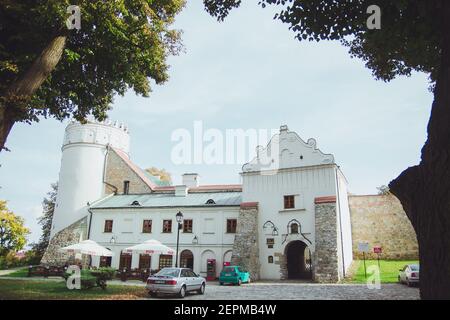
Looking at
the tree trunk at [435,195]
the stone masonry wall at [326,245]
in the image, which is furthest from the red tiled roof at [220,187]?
the tree trunk at [435,195]

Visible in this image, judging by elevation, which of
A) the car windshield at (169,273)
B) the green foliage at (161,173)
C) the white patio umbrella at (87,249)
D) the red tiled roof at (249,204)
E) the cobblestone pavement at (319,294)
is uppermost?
the green foliage at (161,173)

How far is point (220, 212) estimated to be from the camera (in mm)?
33812

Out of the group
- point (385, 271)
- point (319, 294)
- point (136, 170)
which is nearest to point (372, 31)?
point (319, 294)

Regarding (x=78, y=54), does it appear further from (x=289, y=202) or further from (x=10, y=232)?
(x=10, y=232)

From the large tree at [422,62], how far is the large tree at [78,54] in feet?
16.6

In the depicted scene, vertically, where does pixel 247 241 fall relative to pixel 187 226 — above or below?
below

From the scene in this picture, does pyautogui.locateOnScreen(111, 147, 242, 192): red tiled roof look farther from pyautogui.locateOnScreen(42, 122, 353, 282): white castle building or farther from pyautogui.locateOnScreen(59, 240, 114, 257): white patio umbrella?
pyautogui.locateOnScreen(59, 240, 114, 257): white patio umbrella

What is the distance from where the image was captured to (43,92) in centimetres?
1412

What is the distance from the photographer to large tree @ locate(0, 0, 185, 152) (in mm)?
11120

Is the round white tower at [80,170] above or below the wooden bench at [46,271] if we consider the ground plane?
above

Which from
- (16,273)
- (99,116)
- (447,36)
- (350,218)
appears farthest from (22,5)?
(350,218)

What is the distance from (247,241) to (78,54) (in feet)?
69.9

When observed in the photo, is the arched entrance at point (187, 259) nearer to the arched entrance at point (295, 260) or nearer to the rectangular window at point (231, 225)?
the rectangular window at point (231, 225)

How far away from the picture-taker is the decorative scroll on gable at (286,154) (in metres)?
30.6
